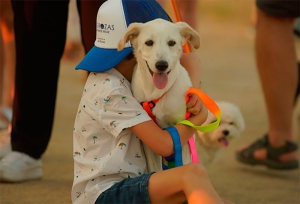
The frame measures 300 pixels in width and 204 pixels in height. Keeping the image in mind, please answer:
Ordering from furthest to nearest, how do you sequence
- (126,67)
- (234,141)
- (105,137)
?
(234,141) < (126,67) < (105,137)

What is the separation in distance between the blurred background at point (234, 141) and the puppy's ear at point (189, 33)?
131 cm

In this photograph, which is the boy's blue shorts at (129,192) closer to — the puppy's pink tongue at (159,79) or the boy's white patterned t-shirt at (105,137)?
the boy's white patterned t-shirt at (105,137)

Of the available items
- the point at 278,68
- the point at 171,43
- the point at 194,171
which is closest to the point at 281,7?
the point at 278,68

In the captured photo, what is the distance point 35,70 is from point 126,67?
1.07 meters

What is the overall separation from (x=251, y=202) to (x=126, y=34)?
5.31ft

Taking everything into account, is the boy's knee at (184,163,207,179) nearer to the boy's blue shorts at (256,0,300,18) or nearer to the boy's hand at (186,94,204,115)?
the boy's hand at (186,94,204,115)

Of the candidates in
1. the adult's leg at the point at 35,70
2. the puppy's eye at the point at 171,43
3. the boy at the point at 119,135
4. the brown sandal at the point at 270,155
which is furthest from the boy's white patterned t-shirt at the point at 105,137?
the brown sandal at the point at 270,155

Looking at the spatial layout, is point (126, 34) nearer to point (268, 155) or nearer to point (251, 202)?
point (251, 202)

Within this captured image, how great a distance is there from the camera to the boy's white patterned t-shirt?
2.84m

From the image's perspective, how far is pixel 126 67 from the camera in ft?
10.0

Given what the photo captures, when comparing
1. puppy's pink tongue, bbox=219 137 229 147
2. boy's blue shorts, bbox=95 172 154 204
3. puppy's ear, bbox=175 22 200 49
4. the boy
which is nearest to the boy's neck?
the boy

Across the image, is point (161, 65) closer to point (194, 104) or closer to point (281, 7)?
point (194, 104)

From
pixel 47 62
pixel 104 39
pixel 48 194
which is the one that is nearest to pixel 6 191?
pixel 48 194

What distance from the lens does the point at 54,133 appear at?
5402 millimetres
